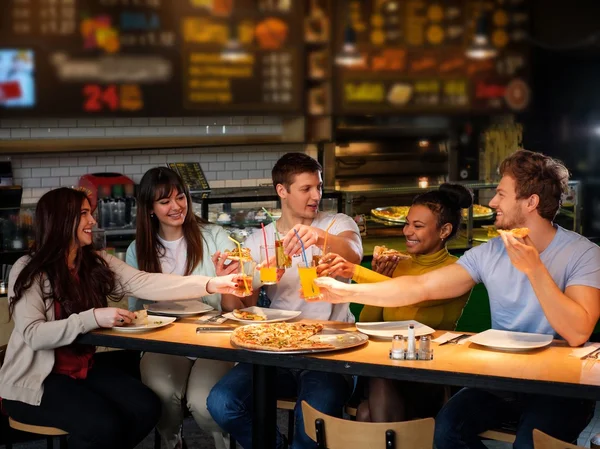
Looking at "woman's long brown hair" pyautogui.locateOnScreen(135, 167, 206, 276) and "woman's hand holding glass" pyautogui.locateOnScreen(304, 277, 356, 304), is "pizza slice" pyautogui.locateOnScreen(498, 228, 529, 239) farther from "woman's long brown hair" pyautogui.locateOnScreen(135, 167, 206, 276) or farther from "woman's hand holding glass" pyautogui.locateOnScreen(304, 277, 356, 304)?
"woman's long brown hair" pyautogui.locateOnScreen(135, 167, 206, 276)

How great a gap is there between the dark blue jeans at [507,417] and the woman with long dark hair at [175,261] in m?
1.11

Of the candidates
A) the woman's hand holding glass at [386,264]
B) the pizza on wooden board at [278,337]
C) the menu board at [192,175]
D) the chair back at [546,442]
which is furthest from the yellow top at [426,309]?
the menu board at [192,175]

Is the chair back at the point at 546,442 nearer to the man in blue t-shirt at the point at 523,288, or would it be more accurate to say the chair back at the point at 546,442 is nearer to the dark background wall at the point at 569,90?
the man in blue t-shirt at the point at 523,288

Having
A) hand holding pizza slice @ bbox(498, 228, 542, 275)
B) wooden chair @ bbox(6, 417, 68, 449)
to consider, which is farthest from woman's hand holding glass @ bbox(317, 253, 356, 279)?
wooden chair @ bbox(6, 417, 68, 449)

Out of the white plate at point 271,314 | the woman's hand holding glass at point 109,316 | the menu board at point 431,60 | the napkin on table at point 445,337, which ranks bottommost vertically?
the napkin on table at point 445,337

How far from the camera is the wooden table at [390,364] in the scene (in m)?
3.31

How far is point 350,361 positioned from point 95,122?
464cm

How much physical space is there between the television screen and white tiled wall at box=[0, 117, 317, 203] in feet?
0.93

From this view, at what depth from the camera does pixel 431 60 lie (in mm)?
8492

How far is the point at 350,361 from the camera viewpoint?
354 cm

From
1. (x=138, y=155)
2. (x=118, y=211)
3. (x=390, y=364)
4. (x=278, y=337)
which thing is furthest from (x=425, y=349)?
(x=138, y=155)

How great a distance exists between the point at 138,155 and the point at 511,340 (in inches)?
183

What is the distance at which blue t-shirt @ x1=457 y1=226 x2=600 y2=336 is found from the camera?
385cm

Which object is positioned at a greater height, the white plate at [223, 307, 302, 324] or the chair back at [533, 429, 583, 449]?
the white plate at [223, 307, 302, 324]
